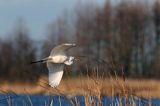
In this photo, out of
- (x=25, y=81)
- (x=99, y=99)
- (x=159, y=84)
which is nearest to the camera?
(x=99, y=99)

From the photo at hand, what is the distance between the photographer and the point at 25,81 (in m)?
14.9

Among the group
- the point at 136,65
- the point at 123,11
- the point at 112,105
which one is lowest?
the point at 136,65

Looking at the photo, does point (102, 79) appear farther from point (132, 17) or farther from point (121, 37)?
point (132, 17)

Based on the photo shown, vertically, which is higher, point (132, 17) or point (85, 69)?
point (85, 69)

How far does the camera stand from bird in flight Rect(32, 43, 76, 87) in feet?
18.2

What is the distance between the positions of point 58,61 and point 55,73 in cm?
14

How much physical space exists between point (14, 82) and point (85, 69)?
10.0m

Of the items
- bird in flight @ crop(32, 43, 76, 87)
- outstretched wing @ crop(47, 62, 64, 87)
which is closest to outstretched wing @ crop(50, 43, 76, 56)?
bird in flight @ crop(32, 43, 76, 87)

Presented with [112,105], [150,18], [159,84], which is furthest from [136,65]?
[112,105]

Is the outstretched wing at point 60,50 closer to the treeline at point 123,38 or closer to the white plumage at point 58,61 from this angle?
the white plumage at point 58,61

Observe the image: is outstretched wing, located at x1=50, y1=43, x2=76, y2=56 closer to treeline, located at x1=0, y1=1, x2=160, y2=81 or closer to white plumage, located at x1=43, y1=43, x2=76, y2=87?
white plumage, located at x1=43, y1=43, x2=76, y2=87

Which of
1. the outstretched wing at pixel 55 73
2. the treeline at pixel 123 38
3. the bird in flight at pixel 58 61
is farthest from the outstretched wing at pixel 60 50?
the treeline at pixel 123 38

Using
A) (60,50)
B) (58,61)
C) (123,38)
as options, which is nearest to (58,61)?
(58,61)

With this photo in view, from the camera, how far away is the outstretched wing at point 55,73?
5551 mm
